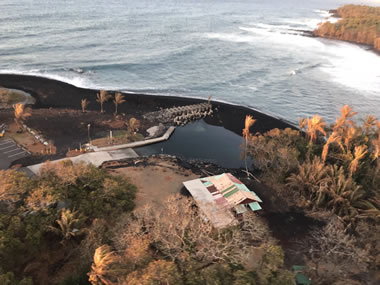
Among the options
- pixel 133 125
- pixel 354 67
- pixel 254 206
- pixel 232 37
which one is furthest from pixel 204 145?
pixel 232 37

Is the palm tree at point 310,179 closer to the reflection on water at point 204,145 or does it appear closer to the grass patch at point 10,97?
the reflection on water at point 204,145

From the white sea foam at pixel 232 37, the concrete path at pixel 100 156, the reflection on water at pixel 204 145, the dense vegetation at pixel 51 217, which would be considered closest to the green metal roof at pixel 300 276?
the dense vegetation at pixel 51 217

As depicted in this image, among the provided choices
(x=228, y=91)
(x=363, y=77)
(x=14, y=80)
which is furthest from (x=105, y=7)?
(x=363, y=77)

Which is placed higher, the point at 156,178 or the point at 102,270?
the point at 102,270

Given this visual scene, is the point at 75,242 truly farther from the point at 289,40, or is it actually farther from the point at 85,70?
the point at 289,40

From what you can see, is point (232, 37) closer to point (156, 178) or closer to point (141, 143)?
point (141, 143)

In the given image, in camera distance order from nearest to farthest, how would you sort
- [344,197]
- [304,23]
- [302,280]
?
[302,280] → [344,197] → [304,23]
